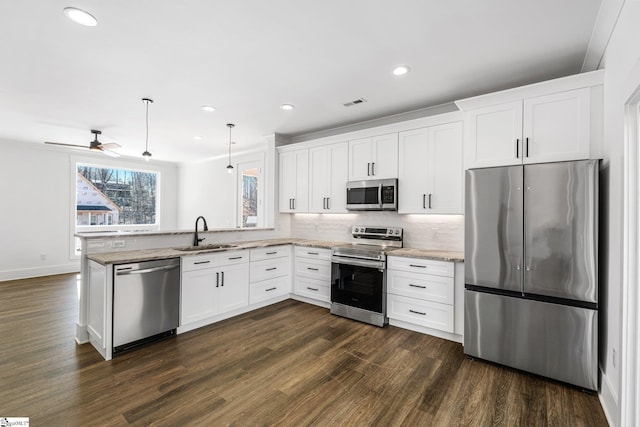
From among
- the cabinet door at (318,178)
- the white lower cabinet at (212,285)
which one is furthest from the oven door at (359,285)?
the white lower cabinet at (212,285)

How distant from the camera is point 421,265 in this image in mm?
3344

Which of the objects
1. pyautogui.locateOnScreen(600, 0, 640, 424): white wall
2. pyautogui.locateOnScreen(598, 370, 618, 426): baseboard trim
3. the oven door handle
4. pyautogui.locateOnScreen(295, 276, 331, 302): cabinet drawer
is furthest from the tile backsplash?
pyautogui.locateOnScreen(598, 370, 618, 426): baseboard trim

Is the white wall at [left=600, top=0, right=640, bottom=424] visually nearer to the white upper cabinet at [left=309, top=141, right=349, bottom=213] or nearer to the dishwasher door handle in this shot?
the white upper cabinet at [left=309, top=141, right=349, bottom=213]

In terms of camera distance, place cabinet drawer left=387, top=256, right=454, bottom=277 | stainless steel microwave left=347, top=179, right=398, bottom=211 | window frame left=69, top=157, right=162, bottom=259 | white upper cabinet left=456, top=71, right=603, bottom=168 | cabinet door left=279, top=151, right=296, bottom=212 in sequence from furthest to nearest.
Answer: window frame left=69, top=157, right=162, bottom=259
cabinet door left=279, top=151, right=296, bottom=212
stainless steel microwave left=347, top=179, right=398, bottom=211
cabinet drawer left=387, top=256, right=454, bottom=277
white upper cabinet left=456, top=71, right=603, bottom=168

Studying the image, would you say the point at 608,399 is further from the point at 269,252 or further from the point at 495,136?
the point at 269,252

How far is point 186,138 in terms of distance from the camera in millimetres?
5652

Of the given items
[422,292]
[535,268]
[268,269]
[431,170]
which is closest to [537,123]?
[431,170]

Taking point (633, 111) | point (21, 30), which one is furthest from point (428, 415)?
point (21, 30)

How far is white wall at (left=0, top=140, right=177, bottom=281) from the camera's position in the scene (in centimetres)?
574

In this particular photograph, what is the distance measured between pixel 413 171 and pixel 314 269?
2020 mm

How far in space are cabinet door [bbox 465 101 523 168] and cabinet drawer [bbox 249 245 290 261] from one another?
2.83m

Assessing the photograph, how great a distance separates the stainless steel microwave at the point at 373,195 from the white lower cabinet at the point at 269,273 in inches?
51.7

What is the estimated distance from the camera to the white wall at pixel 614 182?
5.81 ft

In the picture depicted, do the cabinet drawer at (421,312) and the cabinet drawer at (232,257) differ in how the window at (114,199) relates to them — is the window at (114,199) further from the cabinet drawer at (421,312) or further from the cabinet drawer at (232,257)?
the cabinet drawer at (421,312)
